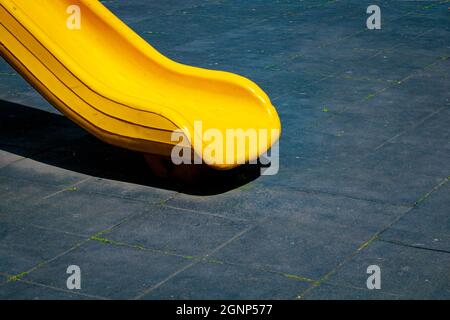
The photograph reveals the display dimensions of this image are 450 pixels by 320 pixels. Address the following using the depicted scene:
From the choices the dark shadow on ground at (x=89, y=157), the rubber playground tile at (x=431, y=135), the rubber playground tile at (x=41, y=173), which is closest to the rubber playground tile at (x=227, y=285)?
the dark shadow on ground at (x=89, y=157)

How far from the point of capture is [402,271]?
668 cm

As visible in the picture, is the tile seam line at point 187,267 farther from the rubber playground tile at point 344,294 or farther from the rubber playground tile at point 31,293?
the rubber playground tile at point 344,294

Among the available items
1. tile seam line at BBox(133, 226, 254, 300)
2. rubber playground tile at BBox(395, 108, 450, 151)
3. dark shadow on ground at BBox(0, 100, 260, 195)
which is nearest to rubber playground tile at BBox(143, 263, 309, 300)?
tile seam line at BBox(133, 226, 254, 300)

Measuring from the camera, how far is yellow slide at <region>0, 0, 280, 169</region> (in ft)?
26.8

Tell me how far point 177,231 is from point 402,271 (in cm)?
190

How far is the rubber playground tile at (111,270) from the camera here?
658cm

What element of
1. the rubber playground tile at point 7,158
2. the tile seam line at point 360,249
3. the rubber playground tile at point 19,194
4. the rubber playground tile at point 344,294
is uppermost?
the rubber playground tile at point 7,158

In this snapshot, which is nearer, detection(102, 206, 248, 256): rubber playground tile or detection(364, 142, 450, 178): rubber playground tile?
detection(102, 206, 248, 256): rubber playground tile

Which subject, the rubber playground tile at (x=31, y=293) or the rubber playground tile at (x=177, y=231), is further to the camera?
the rubber playground tile at (x=177, y=231)

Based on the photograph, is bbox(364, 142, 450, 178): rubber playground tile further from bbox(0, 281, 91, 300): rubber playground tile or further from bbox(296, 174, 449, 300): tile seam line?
bbox(0, 281, 91, 300): rubber playground tile

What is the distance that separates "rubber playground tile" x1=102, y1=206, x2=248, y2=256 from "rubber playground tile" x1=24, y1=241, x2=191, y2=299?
16cm

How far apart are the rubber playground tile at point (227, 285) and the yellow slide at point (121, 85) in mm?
1358

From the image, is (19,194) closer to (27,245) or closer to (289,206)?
(27,245)

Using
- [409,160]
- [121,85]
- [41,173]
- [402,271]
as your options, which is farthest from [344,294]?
[121,85]
